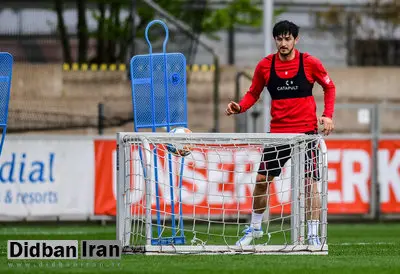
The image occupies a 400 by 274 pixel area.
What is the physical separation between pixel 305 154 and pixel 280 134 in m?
0.67

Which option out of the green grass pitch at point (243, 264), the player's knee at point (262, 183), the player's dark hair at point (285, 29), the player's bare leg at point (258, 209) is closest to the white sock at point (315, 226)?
the green grass pitch at point (243, 264)

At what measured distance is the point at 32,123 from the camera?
64.3 ft

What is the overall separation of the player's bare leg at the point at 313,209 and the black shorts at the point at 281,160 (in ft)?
0.28

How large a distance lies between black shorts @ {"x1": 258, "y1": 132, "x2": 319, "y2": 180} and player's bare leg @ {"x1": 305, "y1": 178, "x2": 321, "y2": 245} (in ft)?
0.28

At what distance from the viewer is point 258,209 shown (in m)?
10.9

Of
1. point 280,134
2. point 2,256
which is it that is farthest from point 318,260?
point 2,256

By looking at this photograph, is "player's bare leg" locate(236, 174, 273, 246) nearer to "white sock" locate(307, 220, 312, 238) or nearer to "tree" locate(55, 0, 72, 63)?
"white sock" locate(307, 220, 312, 238)

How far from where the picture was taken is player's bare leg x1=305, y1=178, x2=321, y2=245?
33.4 ft

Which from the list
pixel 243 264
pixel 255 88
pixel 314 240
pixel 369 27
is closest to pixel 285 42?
pixel 255 88

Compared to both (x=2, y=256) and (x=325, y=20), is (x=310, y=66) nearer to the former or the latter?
(x=2, y=256)

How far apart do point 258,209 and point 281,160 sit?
475mm

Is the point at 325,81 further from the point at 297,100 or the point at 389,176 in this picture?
the point at 389,176

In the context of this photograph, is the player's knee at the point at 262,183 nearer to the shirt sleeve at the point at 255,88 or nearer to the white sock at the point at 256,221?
the white sock at the point at 256,221

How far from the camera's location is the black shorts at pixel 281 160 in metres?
10.3
